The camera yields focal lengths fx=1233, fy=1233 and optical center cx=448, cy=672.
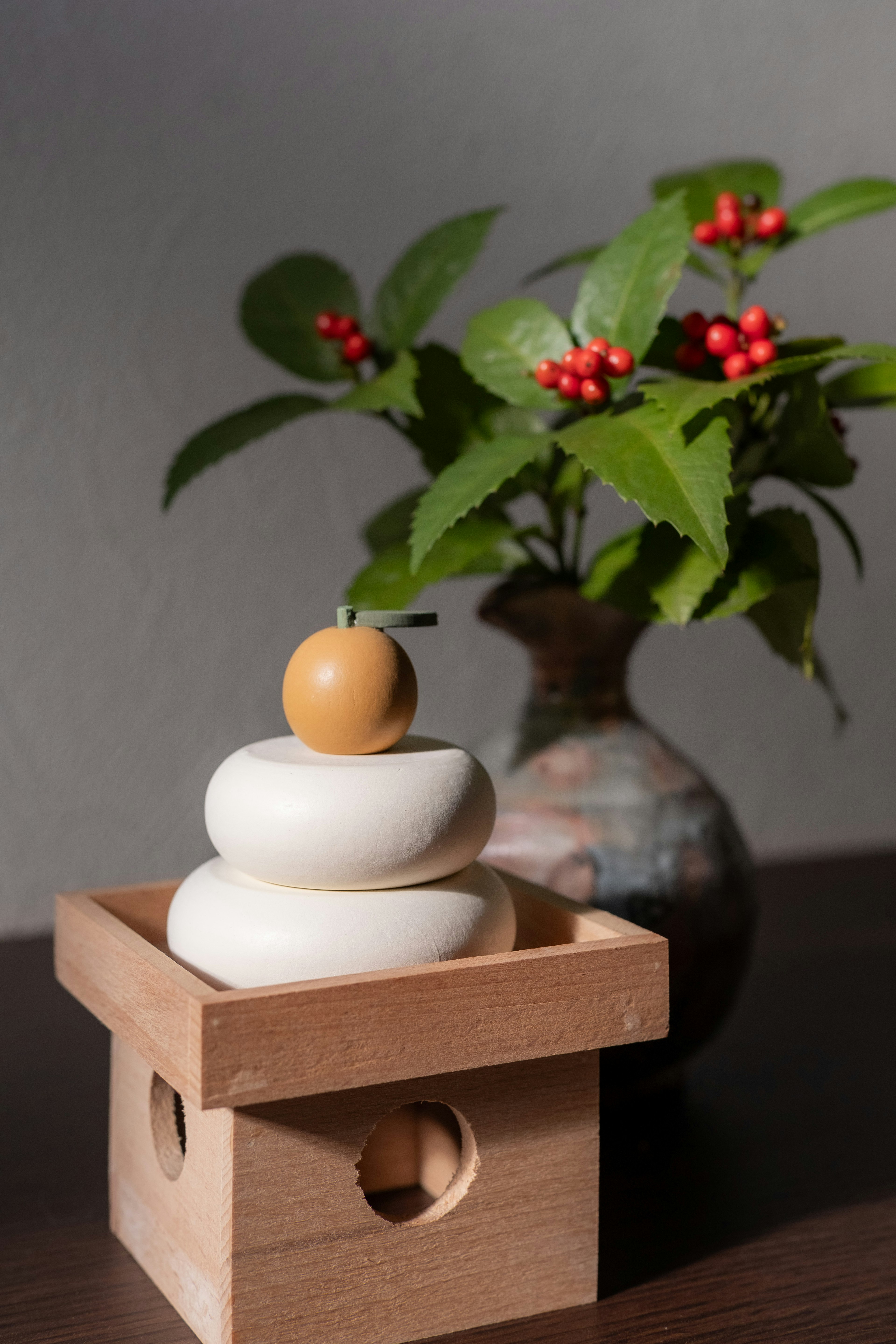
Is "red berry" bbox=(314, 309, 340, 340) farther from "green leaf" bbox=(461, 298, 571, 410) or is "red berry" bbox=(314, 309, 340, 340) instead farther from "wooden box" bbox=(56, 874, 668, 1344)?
"wooden box" bbox=(56, 874, 668, 1344)

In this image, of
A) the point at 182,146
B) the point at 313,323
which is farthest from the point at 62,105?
the point at 313,323

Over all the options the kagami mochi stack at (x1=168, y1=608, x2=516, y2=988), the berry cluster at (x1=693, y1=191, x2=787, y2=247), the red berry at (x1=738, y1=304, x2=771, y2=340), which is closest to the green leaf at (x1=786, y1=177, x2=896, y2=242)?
the berry cluster at (x1=693, y1=191, x2=787, y2=247)

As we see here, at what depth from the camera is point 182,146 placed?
94 cm

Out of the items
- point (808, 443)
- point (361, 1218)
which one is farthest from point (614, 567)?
point (361, 1218)

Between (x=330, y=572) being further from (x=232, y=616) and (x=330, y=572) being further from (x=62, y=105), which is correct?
(x=62, y=105)

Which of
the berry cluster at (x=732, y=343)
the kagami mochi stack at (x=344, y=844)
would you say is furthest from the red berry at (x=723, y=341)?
the kagami mochi stack at (x=344, y=844)

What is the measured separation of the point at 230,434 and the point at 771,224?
0.97ft

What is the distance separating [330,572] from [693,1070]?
0.52 metres

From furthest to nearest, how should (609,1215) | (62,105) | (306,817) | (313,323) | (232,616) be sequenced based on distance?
(232,616) → (62,105) → (313,323) → (609,1215) → (306,817)

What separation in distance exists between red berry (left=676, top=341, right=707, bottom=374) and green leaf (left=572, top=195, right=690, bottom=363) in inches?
0.7

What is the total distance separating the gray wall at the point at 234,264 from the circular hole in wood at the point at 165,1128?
1.73ft

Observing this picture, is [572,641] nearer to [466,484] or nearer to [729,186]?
[466,484]

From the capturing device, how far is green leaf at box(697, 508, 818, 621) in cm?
56

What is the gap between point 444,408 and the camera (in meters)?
0.64
